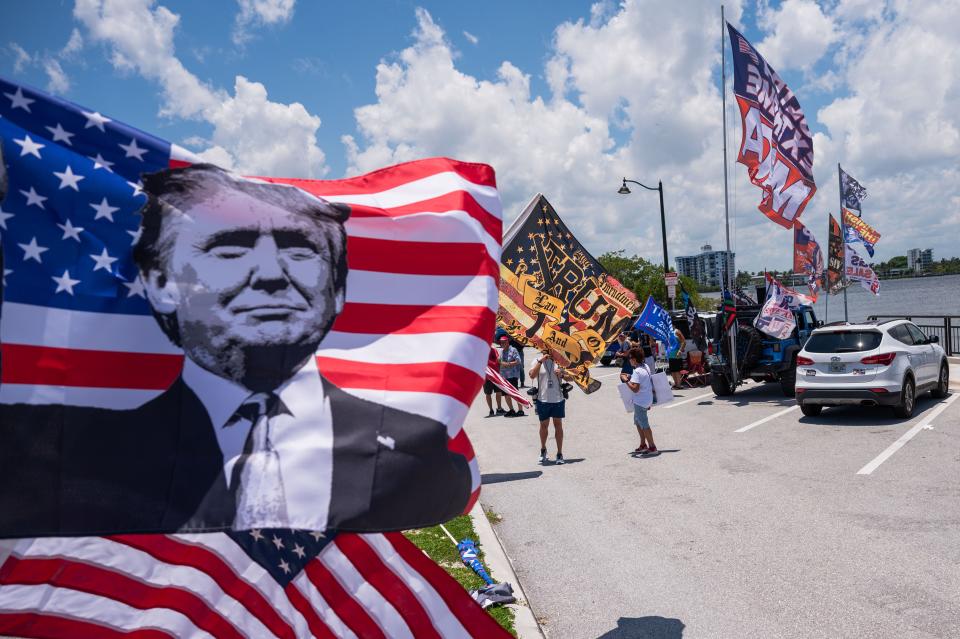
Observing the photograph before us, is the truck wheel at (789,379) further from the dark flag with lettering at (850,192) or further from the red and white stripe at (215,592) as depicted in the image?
the red and white stripe at (215,592)

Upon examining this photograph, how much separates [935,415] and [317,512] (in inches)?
508

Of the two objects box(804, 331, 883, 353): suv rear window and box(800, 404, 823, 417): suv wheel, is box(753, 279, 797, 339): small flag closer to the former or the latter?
box(804, 331, 883, 353): suv rear window

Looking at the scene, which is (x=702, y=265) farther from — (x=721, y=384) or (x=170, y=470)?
(x=170, y=470)

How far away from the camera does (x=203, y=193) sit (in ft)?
9.90

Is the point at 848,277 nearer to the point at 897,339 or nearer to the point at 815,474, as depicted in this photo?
the point at 897,339

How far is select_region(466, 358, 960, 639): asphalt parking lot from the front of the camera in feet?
16.6

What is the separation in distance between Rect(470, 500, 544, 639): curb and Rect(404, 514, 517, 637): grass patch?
0.14ft

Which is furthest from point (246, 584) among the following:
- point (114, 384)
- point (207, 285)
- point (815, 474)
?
point (815, 474)

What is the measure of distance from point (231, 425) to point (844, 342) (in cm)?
1242

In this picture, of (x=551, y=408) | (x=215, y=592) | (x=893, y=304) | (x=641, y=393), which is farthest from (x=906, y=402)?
(x=893, y=304)

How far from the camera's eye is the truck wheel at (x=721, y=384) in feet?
54.3

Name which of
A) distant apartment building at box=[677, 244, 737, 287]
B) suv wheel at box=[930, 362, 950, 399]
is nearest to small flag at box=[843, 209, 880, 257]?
suv wheel at box=[930, 362, 950, 399]

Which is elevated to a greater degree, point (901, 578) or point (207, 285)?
point (207, 285)

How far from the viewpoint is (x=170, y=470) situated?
2775mm
